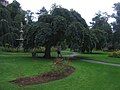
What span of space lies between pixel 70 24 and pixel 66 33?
3.77 feet

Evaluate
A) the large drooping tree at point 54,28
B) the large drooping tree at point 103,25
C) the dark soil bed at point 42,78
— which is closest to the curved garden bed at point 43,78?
the dark soil bed at point 42,78

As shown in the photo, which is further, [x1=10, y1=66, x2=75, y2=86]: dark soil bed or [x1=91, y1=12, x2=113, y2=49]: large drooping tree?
[x1=91, y1=12, x2=113, y2=49]: large drooping tree

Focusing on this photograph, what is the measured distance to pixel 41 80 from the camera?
14266 mm

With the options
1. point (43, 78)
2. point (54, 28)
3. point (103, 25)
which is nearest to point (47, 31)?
point (54, 28)

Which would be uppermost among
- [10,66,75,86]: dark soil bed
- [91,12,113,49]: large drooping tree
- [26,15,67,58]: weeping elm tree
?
[91,12,113,49]: large drooping tree

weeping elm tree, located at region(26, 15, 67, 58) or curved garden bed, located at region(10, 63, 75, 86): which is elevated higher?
weeping elm tree, located at region(26, 15, 67, 58)

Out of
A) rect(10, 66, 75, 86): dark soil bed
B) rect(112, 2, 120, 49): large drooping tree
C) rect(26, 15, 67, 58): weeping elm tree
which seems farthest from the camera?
rect(112, 2, 120, 49): large drooping tree

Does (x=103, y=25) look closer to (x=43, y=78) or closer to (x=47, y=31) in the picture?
(x=47, y=31)

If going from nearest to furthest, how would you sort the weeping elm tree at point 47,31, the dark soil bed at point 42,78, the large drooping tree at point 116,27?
1. the dark soil bed at point 42,78
2. the weeping elm tree at point 47,31
3. the large drooping tree at point 116,27

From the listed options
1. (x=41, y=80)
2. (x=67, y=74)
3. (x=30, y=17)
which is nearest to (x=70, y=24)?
(x=67, y=74)

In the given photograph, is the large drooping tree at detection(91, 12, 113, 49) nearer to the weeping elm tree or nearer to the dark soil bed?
the weeping elm tree

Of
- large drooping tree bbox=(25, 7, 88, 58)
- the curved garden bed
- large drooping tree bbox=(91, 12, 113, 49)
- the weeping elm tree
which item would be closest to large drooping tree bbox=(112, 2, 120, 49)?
large drooping tree bbox=(91, 12, 113, 49)

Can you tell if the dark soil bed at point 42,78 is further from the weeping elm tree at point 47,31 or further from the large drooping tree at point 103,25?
the large drooping tree at point 103,25

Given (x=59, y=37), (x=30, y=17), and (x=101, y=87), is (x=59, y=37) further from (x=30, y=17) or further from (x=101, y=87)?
(x=30, y=17)
